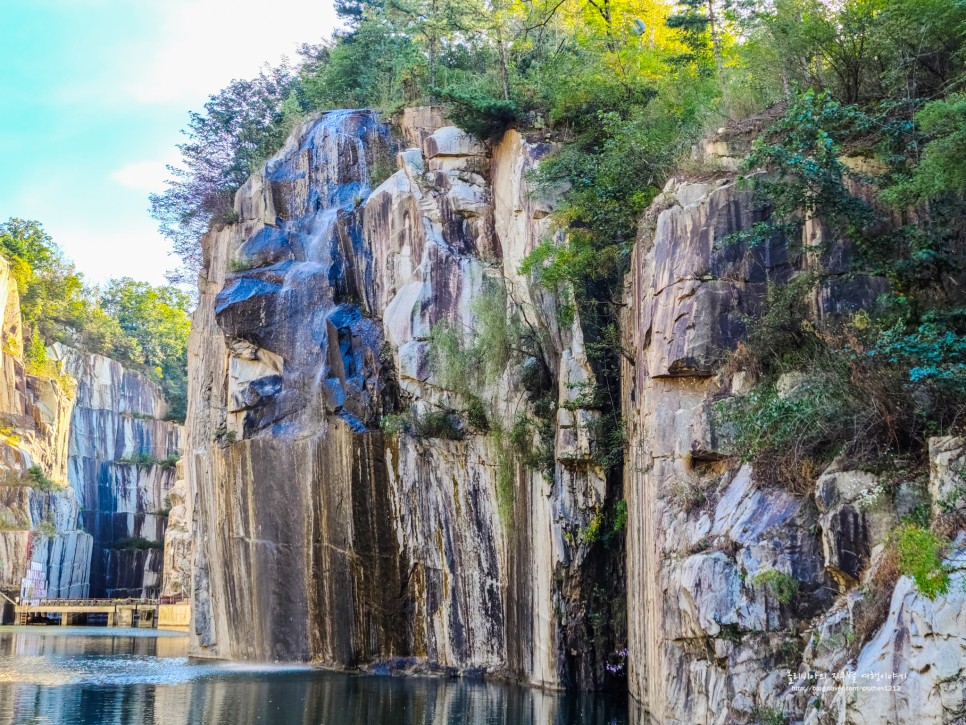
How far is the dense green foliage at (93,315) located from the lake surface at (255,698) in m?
35.2

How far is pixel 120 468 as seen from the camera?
5916 cm

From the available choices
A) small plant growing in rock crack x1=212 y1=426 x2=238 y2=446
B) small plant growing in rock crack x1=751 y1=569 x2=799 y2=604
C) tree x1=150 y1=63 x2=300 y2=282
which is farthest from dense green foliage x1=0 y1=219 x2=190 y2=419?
small plant growing in rock crack x1=751 y1=569 x2=799 y2=604

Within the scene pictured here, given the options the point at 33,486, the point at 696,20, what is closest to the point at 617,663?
the point at 696,20

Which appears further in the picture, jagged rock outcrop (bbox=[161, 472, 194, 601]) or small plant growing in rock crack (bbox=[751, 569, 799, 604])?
jagged rock outcrop (bbox=[161, 472, 194, 601])

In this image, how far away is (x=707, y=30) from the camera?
25.1 metres

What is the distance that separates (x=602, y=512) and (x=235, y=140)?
21177 mm

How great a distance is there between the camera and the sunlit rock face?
55.2 meters

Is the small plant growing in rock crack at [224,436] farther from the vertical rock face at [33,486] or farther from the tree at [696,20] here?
the vertical rock face at [33,486]

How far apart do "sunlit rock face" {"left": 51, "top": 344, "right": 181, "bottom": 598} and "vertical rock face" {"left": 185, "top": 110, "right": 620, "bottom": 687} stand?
30.8m

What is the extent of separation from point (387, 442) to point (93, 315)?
4747 centimetres

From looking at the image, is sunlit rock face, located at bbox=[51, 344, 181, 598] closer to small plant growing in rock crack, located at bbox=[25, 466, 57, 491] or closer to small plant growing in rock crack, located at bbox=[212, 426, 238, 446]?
small plant growing in rock crack, located at bbox=[25, 466, 57, 491]

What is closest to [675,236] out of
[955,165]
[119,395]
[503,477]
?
[955,165]

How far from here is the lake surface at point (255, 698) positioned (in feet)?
46.5

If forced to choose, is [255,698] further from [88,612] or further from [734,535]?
[88,612]
